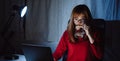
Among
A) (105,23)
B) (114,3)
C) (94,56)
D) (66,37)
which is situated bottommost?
(94,56)

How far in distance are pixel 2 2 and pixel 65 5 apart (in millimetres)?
909

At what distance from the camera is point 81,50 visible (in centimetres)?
179

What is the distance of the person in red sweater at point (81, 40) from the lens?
1716 mm

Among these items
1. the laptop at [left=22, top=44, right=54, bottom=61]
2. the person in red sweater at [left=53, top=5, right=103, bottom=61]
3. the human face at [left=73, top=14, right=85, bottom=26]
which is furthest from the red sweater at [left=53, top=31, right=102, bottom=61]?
the laptop at [left=22, top=44, right=54, bottom=61]

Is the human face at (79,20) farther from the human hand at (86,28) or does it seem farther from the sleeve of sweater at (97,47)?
the sleeve of sweater at (97,47)

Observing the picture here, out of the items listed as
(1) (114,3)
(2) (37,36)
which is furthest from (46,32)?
(1) (114,3)

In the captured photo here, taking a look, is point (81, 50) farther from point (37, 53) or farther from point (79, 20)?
point (37, 53)

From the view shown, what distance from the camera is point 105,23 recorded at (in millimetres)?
1804

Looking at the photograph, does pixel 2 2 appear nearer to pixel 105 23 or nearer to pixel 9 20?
pixel 9 20

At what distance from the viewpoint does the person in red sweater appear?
1716mm

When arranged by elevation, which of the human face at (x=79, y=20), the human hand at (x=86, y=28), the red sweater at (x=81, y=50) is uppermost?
the human face at (x=79, y=20)

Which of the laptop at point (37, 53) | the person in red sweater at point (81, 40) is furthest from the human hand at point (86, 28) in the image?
the laptop at point (37, 53)

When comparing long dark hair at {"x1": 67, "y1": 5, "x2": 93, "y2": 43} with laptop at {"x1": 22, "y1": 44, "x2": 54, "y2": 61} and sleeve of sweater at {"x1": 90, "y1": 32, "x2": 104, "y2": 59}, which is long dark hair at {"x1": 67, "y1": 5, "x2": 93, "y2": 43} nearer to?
sleeve of sweater at {"x1": 90, "y1": 32, "x2": 104, "y2": 59}

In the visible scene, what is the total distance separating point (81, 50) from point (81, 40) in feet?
0.28
